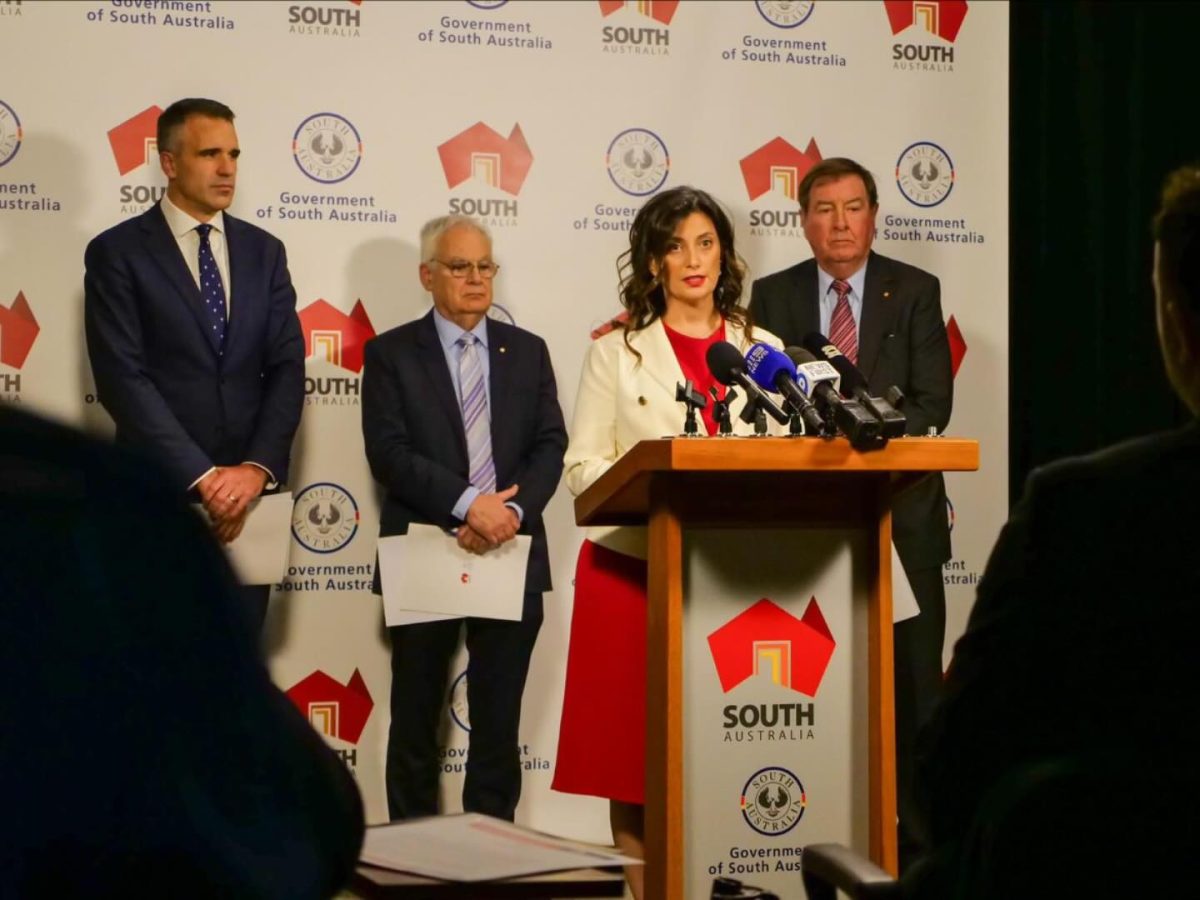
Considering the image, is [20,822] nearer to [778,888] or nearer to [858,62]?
[778,888]

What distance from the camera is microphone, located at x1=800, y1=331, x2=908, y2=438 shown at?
2668 millimetres

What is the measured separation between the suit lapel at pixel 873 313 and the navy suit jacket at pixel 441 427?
1059mm

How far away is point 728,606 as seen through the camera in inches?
113

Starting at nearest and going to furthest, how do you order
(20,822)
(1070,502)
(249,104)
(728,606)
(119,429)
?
(20,822) < (1070,502) < (728,606) < (119,429) < (249,104)

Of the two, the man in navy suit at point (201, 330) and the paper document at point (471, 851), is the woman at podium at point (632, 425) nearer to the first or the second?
the man in navy suit at point (201, 330)

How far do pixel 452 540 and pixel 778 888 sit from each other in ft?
7.11

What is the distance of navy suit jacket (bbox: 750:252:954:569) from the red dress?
179 cm

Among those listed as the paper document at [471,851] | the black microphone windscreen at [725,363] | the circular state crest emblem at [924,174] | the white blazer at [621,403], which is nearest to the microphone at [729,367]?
the black microphone windscreen at [725,363]

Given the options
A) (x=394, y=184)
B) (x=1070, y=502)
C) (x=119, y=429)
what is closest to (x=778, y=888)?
(x=1070, y=502)

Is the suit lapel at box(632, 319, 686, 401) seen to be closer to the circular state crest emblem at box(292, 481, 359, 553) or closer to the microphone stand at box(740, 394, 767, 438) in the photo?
the microphone stand at box(740, 394, 767, 438)

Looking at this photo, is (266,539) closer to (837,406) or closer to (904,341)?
(904,341)

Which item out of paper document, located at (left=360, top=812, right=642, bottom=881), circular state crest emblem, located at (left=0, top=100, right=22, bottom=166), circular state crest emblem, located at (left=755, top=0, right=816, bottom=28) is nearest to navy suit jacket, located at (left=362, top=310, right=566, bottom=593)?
circular state crest emblem, located at (left=0, top=100, right=22, bottom=166)

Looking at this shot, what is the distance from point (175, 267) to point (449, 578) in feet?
4.29

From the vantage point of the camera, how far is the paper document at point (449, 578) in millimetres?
4789
